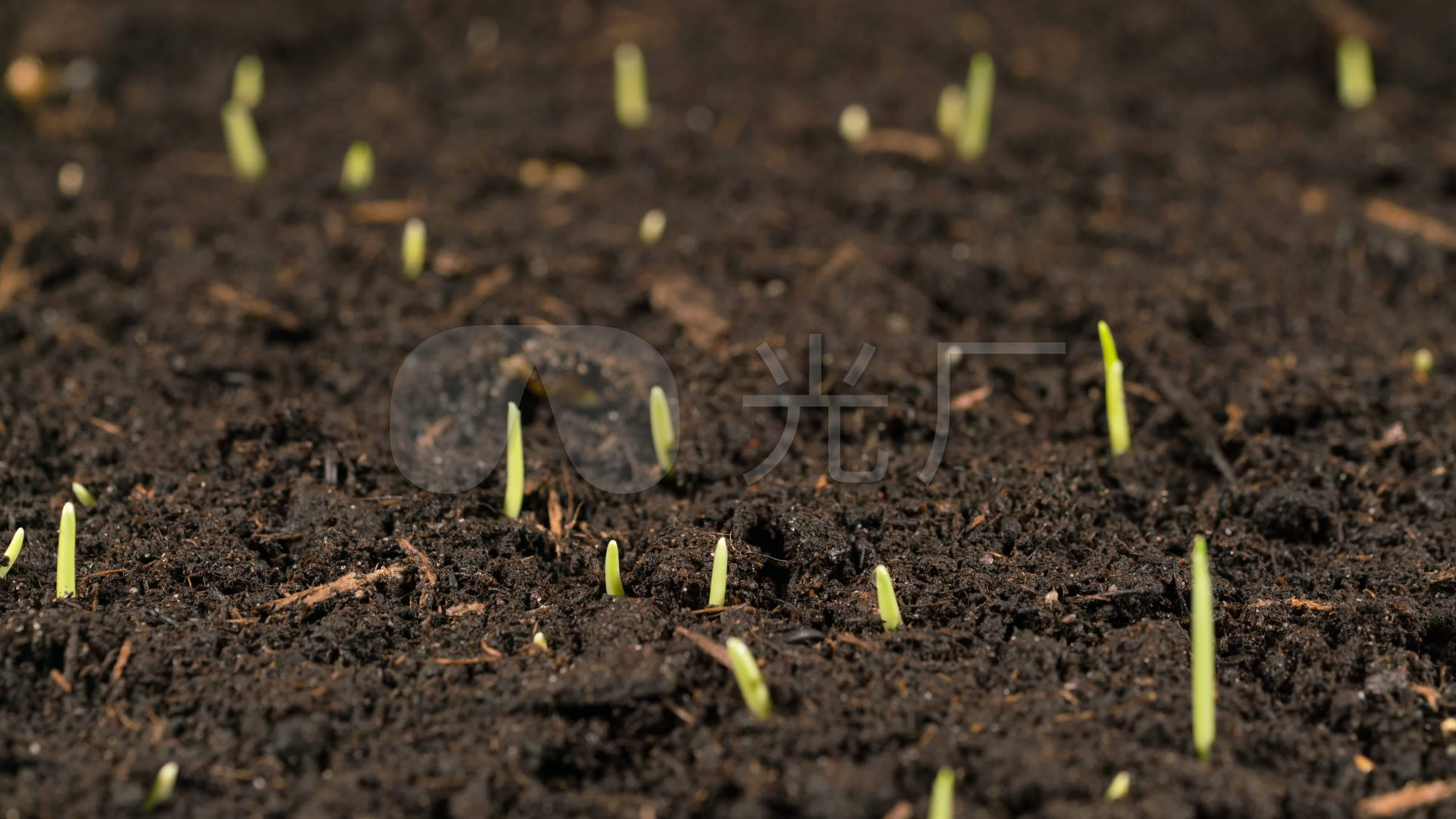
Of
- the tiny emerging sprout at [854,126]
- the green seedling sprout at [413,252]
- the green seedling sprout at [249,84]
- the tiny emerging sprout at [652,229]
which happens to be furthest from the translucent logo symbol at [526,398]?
the green seedling sprout at [249,84]

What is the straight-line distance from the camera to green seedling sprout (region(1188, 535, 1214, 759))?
130 cm

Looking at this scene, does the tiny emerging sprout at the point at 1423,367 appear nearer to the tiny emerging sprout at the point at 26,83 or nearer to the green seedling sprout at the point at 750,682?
the green seedling sprout at the point at 750,682

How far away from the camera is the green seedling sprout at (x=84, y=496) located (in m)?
1.86

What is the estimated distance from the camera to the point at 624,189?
8.98 feet

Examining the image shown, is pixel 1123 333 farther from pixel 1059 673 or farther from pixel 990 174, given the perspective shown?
pixel 1059 673

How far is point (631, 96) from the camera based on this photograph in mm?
2928

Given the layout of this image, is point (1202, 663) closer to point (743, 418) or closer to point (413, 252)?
point (743, 418)

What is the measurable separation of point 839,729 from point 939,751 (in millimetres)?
125

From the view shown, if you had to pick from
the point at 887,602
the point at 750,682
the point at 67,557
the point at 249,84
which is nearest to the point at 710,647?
the point at 750,682

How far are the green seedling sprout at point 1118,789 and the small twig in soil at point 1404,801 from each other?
286 millimetres

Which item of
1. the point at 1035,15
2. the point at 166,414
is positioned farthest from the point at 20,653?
the point at 1035,15

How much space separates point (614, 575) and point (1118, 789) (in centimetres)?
73

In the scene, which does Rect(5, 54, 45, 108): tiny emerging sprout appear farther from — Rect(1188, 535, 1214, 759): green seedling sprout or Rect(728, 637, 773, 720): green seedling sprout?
Rect(1188, 535, 1214, 759): green seedling sprout

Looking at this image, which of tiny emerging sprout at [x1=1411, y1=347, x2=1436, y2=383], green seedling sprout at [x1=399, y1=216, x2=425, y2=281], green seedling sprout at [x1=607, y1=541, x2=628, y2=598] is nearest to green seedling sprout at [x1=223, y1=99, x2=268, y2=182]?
green seedling sprout at [x1=399, y1=216, x2=425, y2=281]
